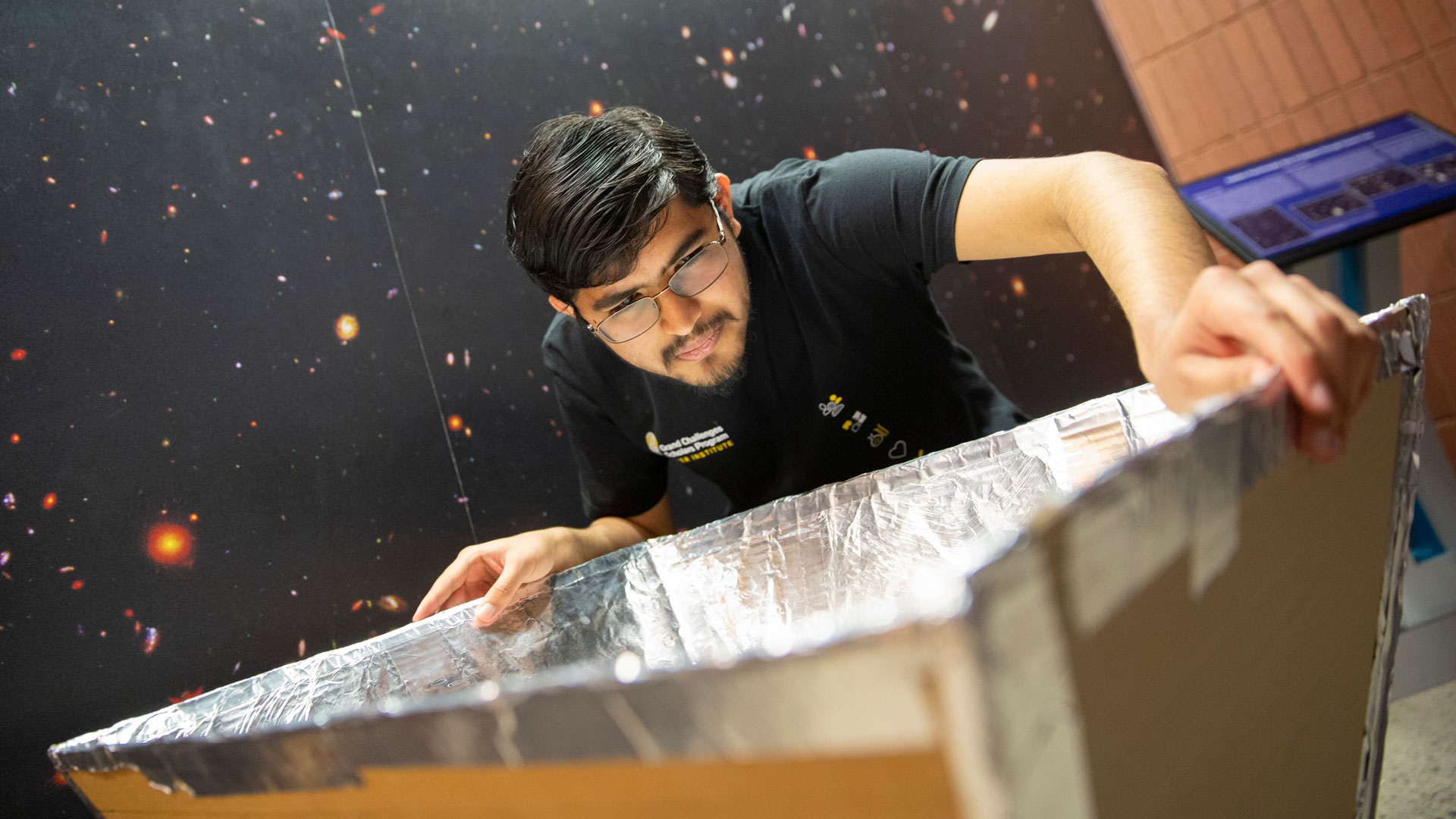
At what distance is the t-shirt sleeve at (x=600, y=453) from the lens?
4.03 ft

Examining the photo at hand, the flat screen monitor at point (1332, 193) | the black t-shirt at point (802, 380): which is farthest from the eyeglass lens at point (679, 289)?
the flat screen monitor at point (1332, 193)

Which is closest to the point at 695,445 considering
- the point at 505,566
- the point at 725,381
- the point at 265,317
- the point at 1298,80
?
the point at 725,381

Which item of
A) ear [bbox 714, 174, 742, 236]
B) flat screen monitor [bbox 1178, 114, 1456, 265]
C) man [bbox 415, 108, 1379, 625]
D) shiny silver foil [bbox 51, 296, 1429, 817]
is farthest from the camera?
flat screen monitor [bbox 1178, 114, 1456, 265]

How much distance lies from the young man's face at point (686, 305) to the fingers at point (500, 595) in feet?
1.01

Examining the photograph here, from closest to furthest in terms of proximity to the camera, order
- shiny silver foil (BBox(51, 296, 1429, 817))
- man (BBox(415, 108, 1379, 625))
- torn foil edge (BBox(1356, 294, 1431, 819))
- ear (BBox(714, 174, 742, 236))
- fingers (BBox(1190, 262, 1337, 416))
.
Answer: shiny silver foil (BBox(51, 296, 1429, 817))
fingers (BBox(1190, 262, 1337, 416))
torn foil edge (BBox(1356, 294, 1431, 819))
man (BBox(415, 108, 1379, 625))
ear (BBox(714, 174, 742, 236))

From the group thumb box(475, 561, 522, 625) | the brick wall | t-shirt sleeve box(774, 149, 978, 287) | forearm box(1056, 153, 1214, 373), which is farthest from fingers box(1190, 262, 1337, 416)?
the brick wall

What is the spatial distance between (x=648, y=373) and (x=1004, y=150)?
1169 mm

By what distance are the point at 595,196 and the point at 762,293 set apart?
294 mm

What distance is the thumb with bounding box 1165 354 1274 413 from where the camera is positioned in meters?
0.41

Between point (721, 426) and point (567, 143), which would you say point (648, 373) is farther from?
point (567, 143)

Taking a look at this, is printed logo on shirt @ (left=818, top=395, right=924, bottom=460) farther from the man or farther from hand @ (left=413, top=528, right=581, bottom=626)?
hand @ (left=413, top=528, right=581, bottom=626)

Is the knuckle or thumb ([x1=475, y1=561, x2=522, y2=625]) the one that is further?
thumb ([x1=475, y1=561, x2=522, y2=625])

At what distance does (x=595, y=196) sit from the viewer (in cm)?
94

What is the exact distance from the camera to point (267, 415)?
Answer: 112 cm
